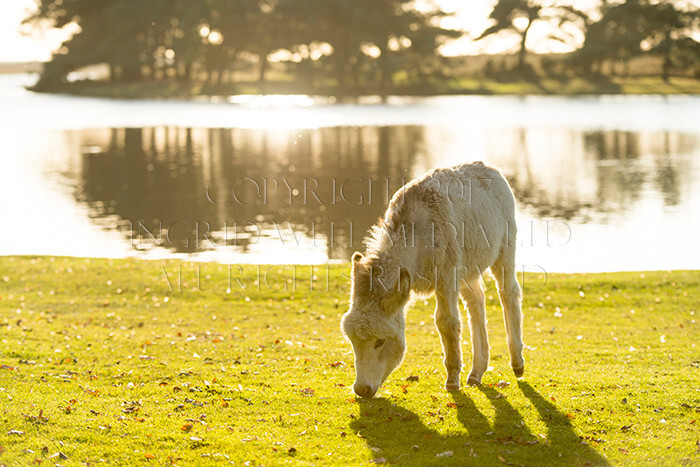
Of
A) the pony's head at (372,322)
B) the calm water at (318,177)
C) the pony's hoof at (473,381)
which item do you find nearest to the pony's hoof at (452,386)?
the pony's hoof at (473,381)

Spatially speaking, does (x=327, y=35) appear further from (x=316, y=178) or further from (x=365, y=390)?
(x=365, y=390)

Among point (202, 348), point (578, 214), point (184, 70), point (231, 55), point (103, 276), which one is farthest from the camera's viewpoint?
point (184, 70)

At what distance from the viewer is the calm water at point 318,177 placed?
2672 cm

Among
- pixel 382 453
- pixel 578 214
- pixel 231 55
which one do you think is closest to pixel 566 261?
pixel 578 214

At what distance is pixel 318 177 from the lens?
4353 centimetres

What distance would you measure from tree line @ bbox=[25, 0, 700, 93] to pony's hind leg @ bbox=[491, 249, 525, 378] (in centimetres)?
8036

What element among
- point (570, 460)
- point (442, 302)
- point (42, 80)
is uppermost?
point (42, 80)

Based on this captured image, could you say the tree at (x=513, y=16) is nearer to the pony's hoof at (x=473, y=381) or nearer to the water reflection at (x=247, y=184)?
the water reflection at (x=247, y=184)

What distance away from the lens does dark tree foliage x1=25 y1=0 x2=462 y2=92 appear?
291 ft

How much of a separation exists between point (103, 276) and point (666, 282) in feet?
47.1

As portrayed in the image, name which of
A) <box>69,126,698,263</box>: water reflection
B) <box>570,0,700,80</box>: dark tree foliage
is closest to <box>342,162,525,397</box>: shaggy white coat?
<box>69,126,698,263</box>: water reflection

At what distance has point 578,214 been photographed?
32031mm

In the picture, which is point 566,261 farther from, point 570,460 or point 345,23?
point 345,23

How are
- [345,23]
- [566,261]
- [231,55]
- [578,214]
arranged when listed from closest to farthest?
[566,261], [578,214], [345,23], [231,55]
